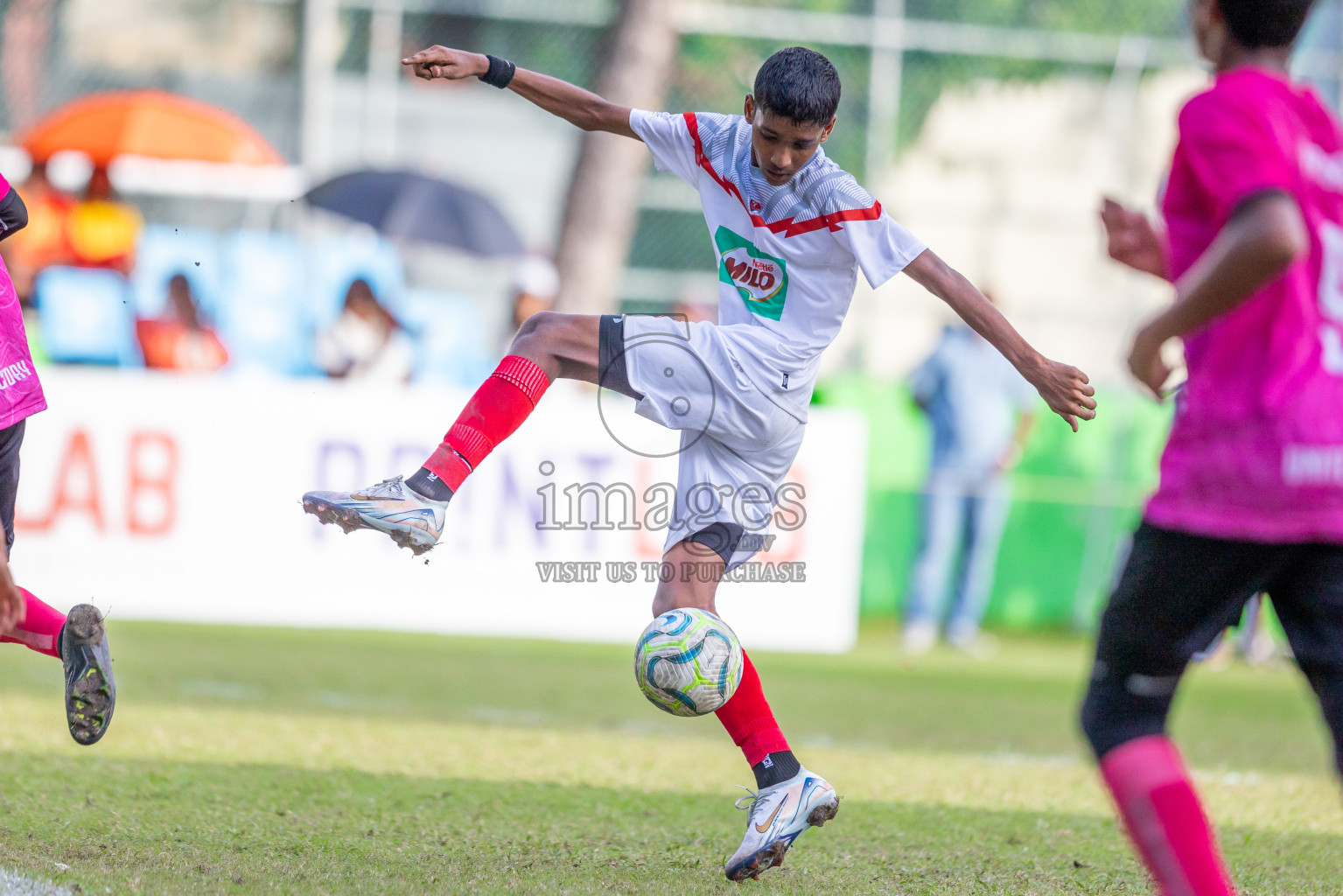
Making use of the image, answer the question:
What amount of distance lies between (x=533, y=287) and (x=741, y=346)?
27.2 feet

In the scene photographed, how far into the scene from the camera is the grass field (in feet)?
13.1

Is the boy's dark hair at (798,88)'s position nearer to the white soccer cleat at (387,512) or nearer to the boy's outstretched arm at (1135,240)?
the boy's outstretched arm at (1135,240)

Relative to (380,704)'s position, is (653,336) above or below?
above

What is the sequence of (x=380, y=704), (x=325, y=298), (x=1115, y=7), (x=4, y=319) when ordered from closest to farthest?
(x=4, y=319) < (x=380, y=704) < (x=325, y=298) < (x=1115, y=7)

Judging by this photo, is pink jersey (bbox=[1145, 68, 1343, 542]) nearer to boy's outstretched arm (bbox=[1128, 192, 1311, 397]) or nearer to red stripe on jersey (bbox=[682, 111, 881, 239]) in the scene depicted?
boy's outstretched arm (bbox=[1128, 192, 1311, 397])

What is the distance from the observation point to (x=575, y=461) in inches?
374

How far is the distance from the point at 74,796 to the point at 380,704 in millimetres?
2660

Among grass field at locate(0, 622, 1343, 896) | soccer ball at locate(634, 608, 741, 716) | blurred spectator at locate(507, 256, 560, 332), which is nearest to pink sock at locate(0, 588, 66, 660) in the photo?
grass field at locate(0, 622, 1343, 896)

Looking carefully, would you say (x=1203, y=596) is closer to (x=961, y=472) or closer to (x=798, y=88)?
(x=798, y=88)

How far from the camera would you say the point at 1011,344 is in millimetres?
3834

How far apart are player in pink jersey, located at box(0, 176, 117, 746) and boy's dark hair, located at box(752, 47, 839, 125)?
2.04 m

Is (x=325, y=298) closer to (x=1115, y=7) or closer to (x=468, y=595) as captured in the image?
(x=468, y=595)

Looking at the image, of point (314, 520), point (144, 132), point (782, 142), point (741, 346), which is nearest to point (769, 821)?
point (741, 346)

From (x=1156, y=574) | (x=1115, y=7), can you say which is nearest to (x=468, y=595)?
(x=1156, y=574)
